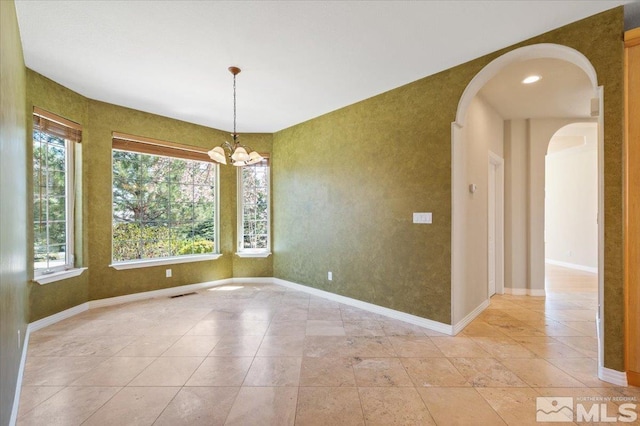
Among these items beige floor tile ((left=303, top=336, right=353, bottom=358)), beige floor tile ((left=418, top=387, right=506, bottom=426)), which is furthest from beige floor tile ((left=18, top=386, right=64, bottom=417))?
beige floor tile ((left=418, top=387, right=506, bottom=426))

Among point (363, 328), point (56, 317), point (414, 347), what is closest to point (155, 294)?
point (56, 317)

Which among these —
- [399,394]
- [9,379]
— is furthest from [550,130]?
[9,379]

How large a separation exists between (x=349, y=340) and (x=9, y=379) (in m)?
2.55

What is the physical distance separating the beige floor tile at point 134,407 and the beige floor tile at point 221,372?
186 mm

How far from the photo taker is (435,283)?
3186mm

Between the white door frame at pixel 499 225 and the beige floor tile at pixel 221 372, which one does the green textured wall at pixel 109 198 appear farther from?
the white door frame at pixel 499 225

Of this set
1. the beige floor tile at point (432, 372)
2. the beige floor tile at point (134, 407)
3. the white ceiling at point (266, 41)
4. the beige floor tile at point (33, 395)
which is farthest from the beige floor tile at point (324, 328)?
the white ceiling at point (266, 41)

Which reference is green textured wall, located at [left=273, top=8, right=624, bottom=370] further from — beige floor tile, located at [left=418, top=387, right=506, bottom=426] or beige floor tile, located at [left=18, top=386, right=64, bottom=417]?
beige floor tile, located at [left=18, top=386, right=64, bottom=417]

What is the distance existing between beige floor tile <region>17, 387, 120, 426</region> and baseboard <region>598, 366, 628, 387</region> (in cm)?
373

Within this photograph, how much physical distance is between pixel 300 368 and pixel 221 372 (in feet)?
2.15

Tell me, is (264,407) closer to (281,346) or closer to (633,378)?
(281,346)

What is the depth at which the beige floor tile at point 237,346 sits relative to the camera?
2.66 metres

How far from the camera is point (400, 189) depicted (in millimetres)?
3512

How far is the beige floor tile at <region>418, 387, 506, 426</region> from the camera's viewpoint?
1.79 meters
